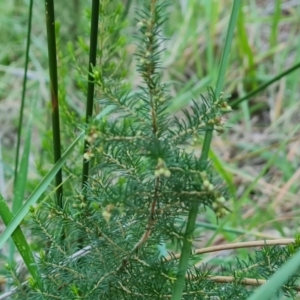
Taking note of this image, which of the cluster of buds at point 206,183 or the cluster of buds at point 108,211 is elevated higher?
the cluster of buds at point 206,183

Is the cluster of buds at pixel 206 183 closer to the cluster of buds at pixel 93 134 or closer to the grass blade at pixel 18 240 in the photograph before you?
the cluster of buds at pixel 93 134

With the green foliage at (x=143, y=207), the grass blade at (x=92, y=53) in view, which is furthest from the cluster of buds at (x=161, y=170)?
the grass blade at (x=92, y=53)

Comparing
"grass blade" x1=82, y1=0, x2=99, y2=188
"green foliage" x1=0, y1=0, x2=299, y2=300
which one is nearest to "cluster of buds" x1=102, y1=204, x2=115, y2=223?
"green foliage" x1=0, y1=0, x2=299, y2=300

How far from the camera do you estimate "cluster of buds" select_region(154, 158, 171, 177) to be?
1.38 feet

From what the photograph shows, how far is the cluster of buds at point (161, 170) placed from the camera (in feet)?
1.38

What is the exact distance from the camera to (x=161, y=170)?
420mm

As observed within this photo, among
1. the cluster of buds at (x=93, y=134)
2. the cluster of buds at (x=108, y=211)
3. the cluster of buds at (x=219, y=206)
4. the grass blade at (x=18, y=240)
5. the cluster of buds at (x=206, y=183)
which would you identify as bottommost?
the grass blade at (x=18, y=240)

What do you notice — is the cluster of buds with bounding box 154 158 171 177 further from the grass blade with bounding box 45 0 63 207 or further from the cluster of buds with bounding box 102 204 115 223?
the grass blade with bounding box 45 0 63 207

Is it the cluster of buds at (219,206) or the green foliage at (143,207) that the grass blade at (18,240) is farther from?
the cluster of buds at (219,206)

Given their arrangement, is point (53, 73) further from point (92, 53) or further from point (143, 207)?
point (143, 207)

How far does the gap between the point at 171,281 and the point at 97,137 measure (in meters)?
0.16

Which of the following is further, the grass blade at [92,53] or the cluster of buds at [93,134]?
the grass blade at [92,53]

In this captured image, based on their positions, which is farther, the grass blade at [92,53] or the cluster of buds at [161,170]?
the grass blade at [92,53]

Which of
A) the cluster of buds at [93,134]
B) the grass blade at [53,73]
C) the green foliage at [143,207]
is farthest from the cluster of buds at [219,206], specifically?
the grass blade at [53,73]
